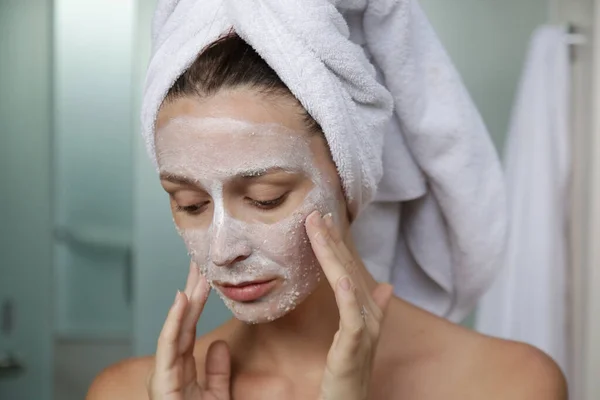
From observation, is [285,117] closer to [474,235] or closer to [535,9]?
[474,235]

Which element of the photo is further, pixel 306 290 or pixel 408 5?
pixel 408 5

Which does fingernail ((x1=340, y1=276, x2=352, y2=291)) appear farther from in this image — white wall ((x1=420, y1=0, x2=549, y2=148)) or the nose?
white wall ((x1=420, y1=0, x2=549, y2=148))

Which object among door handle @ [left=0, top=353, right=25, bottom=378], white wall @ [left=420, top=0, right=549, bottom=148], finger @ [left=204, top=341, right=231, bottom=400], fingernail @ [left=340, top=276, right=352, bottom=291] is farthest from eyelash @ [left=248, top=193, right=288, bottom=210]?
door handle @ [left=0, top=353, right=25, bottom=378]

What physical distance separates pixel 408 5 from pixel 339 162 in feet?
0.84

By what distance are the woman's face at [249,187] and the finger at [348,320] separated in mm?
61

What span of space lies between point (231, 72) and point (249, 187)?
120 mm

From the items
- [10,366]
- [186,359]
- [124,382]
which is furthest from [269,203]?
[10,366]

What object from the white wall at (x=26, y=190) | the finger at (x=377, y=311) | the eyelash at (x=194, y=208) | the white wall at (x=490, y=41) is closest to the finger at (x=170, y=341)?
the eyelash at (x=194, y=208)

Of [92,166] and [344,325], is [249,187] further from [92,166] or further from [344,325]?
[92,166]

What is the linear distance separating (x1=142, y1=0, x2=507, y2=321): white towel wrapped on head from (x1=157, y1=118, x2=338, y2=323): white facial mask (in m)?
0.05

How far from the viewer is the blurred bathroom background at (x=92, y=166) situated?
51.2 inches

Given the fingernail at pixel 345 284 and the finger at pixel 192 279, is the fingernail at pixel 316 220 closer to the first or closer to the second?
the fingernail at pixel 345 284

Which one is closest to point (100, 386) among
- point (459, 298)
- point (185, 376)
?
point (185, 376)

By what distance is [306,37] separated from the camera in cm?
79
